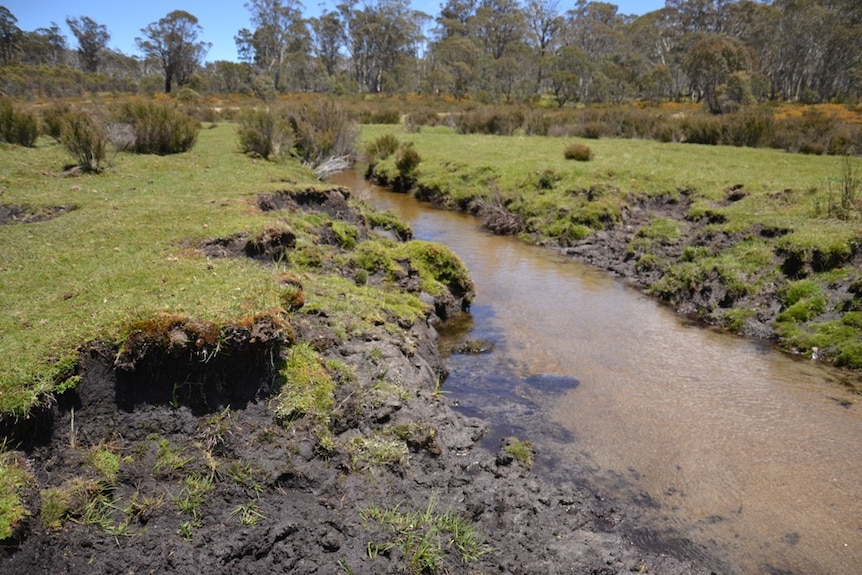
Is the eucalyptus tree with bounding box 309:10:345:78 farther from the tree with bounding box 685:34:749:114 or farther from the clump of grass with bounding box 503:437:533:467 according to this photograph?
the clump of grass with bounding box 503:437:533:467

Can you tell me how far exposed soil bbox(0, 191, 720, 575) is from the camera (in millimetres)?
4113

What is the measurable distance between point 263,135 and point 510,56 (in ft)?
225

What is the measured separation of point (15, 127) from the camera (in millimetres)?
17641

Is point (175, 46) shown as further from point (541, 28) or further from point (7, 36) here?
point (541, 28)

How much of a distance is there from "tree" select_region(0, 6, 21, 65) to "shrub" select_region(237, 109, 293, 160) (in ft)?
219

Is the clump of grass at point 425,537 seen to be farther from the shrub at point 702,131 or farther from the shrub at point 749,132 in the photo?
the shrub at point 702,131

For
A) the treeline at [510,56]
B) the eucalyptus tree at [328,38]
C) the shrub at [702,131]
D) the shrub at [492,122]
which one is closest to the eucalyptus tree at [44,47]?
the treeline at [510,56]

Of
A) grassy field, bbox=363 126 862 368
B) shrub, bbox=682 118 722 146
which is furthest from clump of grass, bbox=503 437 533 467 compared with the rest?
shrub, bbox=682 118 722 146

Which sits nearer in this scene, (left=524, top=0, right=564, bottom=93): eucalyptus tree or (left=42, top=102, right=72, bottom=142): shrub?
(left=42, top=102, right=72, bottom=142): shrub

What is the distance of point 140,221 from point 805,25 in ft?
267

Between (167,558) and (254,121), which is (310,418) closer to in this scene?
(167,558)

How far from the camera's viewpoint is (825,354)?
9398 mm

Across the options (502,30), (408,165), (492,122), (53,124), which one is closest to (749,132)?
(492,122)

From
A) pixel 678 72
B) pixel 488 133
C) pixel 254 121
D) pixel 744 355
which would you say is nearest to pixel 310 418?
pixel 744 355
